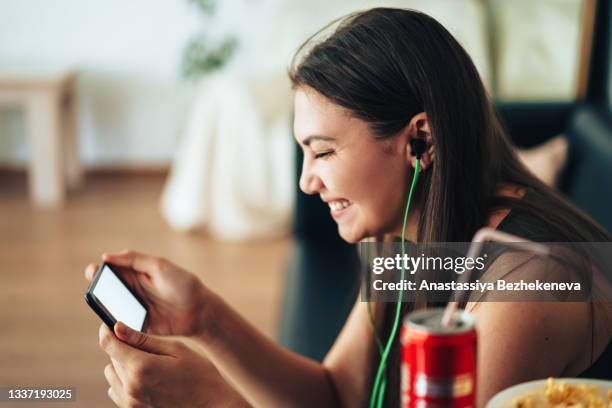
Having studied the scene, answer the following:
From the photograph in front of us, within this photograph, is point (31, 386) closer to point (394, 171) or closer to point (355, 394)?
point (355, 394)

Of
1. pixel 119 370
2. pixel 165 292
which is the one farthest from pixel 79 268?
pixel 119 370

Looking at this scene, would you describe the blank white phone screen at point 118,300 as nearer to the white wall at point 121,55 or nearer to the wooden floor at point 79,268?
the wooden floor at point 79,268

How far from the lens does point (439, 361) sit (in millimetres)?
574

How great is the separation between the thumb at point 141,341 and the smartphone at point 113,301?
0.10 feet

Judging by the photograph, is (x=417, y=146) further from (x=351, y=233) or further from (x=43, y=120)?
(x=43, y=120)

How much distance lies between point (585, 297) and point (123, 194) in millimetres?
3403

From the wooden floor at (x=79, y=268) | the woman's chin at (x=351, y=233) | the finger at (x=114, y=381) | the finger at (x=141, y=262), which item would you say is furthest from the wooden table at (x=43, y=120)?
the finger at (x=114, y=381)

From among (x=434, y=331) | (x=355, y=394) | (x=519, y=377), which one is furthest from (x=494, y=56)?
(x=434, y=331)

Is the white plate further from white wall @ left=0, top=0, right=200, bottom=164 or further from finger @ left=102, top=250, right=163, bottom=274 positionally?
white wall @ left=0, top=0, right=200, bottom=164

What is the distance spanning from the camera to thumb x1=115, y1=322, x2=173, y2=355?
33.6 inches

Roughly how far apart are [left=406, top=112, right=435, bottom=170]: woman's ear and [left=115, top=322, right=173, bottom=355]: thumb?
0.35 m

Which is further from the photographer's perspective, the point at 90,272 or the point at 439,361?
the point at 90,272

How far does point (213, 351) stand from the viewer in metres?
1.15

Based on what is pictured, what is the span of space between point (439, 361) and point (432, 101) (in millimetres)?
473
